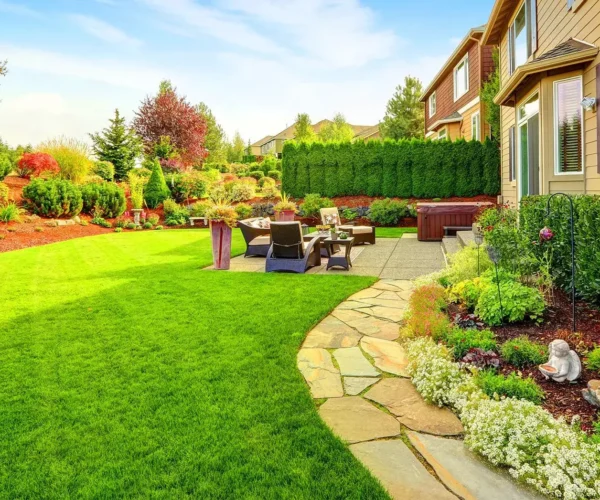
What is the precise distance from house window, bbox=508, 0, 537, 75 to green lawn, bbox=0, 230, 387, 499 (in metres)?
6.74

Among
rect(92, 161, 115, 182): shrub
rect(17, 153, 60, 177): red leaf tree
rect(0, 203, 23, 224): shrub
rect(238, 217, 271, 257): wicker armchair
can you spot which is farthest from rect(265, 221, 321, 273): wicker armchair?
rect(92, 161, 115, 182): shrub

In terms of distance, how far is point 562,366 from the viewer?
291 centimetres

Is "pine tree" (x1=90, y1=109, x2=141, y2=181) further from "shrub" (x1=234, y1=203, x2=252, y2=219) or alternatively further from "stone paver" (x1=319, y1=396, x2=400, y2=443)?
"stone paver" (x1=319, y1=396, x2=400, y2=443)

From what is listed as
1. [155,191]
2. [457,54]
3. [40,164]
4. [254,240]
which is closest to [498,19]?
[254,240]

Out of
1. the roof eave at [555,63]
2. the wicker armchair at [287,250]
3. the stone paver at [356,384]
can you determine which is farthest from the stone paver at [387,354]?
the roof eave at [555,63]

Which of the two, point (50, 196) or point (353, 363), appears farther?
point (50, 196)

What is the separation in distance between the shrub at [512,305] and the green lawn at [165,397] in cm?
174

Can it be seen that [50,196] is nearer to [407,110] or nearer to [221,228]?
[221,228]

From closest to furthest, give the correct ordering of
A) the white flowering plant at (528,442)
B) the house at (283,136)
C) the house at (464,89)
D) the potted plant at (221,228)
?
the white flowering plant at (528,442) → the potted plant at (221,228) → the house at (464,89) → the house at (283,136)

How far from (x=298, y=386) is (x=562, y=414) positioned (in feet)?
5.38

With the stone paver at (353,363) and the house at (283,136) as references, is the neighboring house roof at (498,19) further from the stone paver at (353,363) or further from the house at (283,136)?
the house at (283,136)

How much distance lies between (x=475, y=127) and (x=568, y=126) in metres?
11.4

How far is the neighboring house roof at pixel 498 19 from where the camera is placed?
9.94 m

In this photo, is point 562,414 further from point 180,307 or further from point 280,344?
point 180,307
